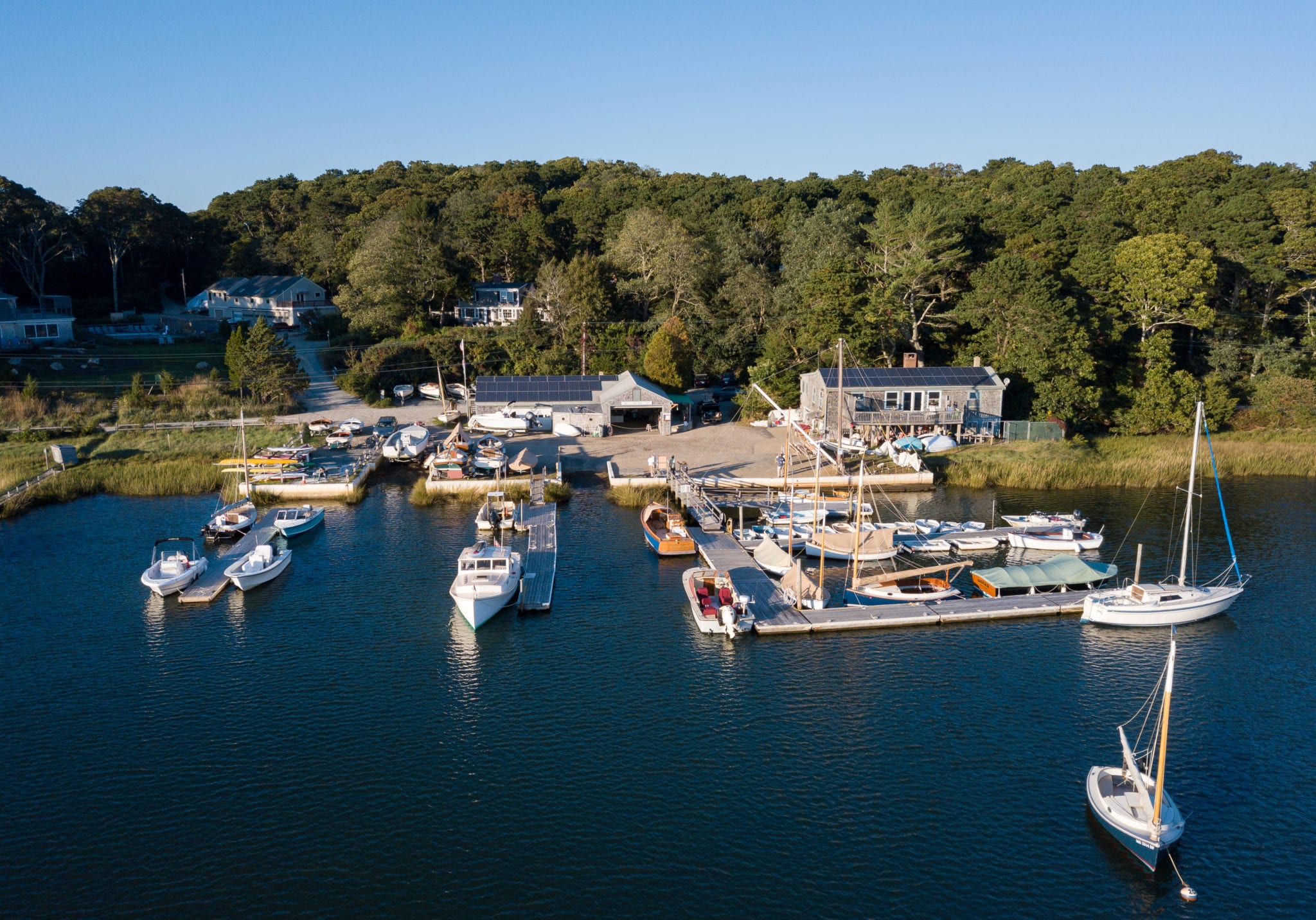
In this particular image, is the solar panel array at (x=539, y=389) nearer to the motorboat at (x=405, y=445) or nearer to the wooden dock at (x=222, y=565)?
the motorboat at (x=405, y=445)

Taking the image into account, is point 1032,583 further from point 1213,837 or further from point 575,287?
point 575,287

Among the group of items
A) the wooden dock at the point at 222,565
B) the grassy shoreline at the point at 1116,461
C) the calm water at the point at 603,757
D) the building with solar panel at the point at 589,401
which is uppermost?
the building with solar panel at the point at 589,401

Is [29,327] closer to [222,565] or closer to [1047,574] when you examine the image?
[222,565]

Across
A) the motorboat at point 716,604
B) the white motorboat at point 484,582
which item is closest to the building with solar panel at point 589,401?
the white motorboat at point 484,582

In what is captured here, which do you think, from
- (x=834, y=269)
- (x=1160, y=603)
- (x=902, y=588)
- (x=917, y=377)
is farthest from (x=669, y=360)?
(x=1160, y=603)

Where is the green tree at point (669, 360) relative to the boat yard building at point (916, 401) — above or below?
above

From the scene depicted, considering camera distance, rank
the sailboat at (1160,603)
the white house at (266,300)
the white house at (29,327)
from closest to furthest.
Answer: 1. the sailboat at (1160,603)
2. the white house at (29,327)
3. the white house at (266,300)
